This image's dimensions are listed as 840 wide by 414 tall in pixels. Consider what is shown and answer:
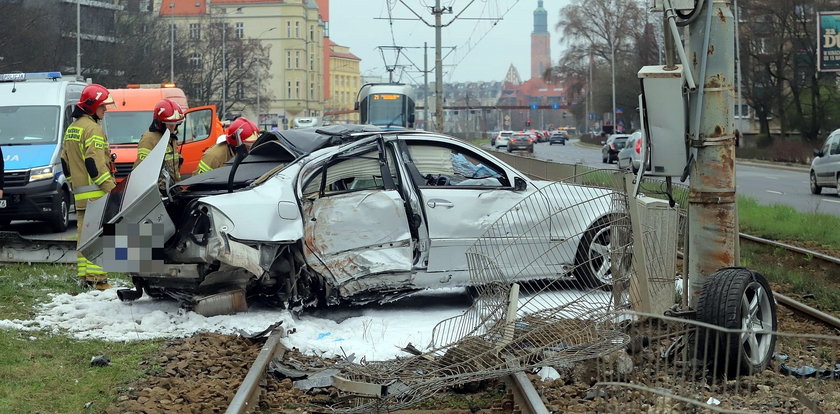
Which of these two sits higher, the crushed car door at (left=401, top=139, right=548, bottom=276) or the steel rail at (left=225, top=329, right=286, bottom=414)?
the crushed car door at (left=401, top=139, right=548, bottom=276)

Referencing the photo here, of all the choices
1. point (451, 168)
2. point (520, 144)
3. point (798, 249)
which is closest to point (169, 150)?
point (451, 168)

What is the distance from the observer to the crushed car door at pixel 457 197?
31.1 ft

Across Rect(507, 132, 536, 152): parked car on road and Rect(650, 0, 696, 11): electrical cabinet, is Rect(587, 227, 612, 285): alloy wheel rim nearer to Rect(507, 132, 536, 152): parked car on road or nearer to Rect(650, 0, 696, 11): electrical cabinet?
Rect(650, 0, 696, 11): electrical cabinet

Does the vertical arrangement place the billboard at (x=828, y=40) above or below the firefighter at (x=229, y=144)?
above

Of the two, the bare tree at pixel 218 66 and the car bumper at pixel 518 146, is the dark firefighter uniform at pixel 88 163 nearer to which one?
the car bumper at pixel 518 146

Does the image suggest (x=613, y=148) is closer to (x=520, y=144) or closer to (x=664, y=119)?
(x=520, y=144)

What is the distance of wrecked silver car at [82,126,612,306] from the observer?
8.87m

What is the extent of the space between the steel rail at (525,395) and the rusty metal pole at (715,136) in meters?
1.42

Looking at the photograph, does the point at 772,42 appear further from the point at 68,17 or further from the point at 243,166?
the point at 243,166

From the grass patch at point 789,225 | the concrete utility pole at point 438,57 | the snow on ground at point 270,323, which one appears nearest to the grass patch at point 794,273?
the grass patch at point 789,225

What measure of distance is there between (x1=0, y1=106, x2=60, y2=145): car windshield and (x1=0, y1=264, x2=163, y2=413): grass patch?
8.70 meters

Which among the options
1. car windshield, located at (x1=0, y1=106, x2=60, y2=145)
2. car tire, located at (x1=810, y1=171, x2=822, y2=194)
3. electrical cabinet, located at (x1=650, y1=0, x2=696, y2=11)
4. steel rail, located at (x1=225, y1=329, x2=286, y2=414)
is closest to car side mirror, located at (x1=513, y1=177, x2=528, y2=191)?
steel rail, located at (x1=225, y1=329, x2=286, y2=414)

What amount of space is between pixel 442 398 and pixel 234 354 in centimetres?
185

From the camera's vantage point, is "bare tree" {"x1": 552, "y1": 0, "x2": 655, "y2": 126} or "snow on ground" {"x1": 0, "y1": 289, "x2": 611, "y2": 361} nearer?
"snow on ground" {"x1": 0, "y1": 289, "x2": 611, "y2": 361}
